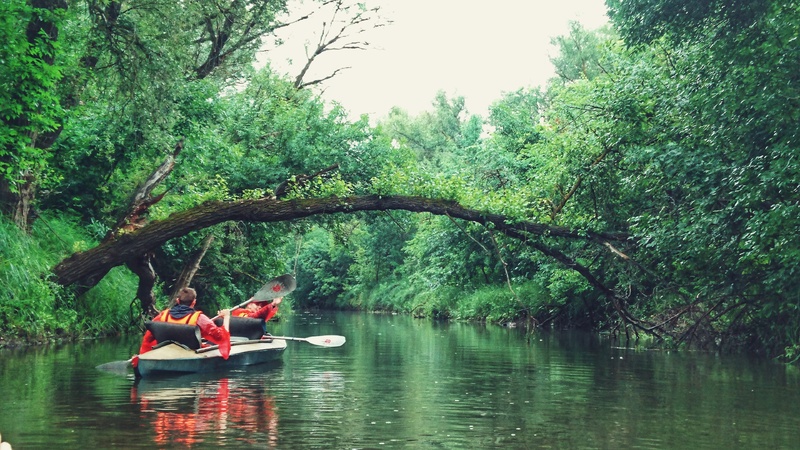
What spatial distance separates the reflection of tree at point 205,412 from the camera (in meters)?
7.89

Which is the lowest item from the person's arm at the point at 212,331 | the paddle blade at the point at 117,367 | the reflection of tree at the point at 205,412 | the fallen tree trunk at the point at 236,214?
the reflection of tree at the point at 205,412

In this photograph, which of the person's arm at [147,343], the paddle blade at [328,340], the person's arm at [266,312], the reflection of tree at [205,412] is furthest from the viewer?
the paddle blade at [328,340]

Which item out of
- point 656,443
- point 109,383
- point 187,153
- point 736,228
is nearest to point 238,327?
point 109,383

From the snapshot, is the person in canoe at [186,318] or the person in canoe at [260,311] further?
the person in canoe at [260,311]

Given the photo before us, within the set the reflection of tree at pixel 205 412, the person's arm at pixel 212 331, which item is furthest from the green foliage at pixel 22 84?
the reflection of tree at pixel 205 412

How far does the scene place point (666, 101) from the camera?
57.5ft

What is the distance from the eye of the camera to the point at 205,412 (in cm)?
948

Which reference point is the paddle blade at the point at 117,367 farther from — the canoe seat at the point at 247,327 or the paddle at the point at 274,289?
the paddle at the point at 274,289

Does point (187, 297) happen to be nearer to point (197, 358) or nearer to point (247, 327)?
point (197, 358)

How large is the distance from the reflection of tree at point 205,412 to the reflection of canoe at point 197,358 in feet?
1.15

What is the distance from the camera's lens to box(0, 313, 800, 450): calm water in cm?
790

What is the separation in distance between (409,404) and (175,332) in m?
4.70

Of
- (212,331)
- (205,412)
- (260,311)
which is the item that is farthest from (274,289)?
(205,412)

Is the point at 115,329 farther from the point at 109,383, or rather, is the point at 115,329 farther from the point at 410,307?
the point at 410,307
